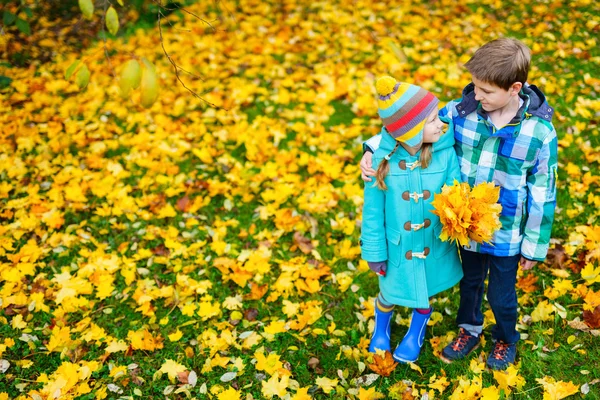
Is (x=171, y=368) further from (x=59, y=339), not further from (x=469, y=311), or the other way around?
(x=469, y=311)

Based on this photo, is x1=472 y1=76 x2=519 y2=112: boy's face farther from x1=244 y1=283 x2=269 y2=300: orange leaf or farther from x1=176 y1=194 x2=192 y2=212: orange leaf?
x1=176 y1=194 x2=192 y2=212: orange leaf

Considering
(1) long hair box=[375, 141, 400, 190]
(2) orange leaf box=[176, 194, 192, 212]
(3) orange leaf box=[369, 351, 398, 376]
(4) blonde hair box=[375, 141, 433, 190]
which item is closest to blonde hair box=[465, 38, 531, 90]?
(4) blonde hair box=[375, 141, 433, 190]

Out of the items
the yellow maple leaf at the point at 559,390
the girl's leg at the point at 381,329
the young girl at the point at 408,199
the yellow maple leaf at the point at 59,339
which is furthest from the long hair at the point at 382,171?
the yellow maple leaf at the point at 59,339

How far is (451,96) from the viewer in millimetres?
4867

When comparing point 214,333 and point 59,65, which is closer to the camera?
point 214,333

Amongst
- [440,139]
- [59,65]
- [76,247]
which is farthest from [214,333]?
[59,65]

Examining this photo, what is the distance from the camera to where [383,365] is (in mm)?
2648

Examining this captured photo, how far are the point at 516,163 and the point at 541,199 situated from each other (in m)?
0.20

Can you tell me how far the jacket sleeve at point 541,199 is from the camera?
212cm

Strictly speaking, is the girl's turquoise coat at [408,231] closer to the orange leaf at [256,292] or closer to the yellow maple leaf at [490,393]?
the yellow maple leaf at [490,393]

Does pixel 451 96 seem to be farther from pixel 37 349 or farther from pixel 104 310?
pixel 37 349

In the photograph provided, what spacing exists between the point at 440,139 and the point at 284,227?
1.69 metres

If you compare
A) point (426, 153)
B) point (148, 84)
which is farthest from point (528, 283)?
point (148, 84)

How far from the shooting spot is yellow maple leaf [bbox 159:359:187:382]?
2.71m
